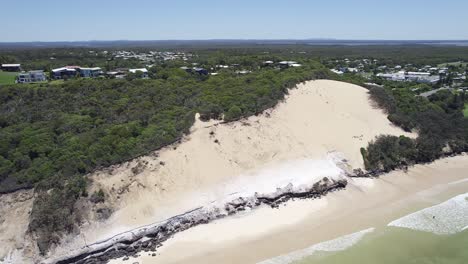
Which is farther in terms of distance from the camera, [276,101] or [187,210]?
[276,101]

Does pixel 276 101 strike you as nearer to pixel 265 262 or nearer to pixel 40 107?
pixel 265 262

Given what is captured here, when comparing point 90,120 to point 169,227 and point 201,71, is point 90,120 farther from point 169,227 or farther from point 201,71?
point 201,71

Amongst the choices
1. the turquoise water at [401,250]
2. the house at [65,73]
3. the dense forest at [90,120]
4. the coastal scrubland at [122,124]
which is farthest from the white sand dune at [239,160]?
the house at [65,73]

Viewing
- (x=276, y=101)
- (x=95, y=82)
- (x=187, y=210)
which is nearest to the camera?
(x=187, y=210)

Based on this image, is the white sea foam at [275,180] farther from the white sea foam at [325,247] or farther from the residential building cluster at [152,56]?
the residential building cluster at [152,56]

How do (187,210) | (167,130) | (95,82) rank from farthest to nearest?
(95,82), (167,130), (187,210)

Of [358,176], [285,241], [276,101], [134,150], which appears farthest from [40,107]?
[358,176]

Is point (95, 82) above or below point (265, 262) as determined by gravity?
above
